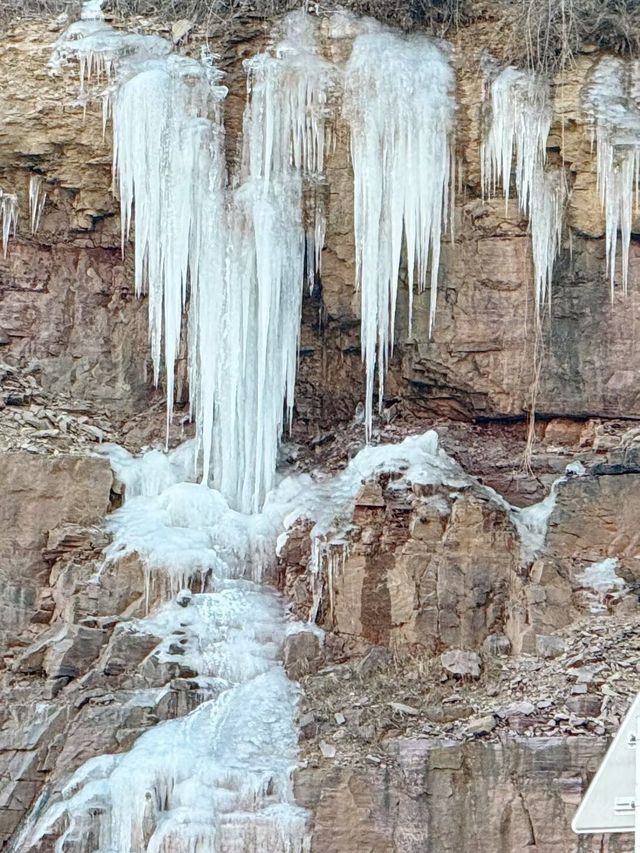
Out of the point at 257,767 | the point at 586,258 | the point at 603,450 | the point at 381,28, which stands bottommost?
the point at 257,767

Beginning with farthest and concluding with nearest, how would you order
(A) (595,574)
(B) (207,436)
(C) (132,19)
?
1. (C) (132,19)
2. (B) (207,436)
3. (A) (595,574)

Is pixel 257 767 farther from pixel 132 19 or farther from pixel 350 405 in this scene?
pixel 132 19

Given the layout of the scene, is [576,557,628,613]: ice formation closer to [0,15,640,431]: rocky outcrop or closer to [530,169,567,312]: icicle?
[0,15,640,431]: rocky outcrop

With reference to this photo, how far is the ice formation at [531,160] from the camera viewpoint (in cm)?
2027

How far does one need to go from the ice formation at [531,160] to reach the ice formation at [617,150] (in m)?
0.52

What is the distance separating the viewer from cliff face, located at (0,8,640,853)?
14672mm

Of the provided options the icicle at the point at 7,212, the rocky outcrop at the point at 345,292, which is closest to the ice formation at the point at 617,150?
the rocky outcrop at the point at 345,292

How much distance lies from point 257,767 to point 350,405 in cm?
734

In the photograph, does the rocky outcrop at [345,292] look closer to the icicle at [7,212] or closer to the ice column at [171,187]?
the icicle at [7,212]

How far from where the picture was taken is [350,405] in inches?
853

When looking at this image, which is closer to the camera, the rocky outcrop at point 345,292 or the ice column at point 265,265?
the ice column at point 265,265

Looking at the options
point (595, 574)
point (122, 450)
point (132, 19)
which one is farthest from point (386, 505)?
point (132, 19)

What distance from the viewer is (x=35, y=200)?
70.2 ft

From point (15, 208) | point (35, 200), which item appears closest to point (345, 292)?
point (35, 200)
